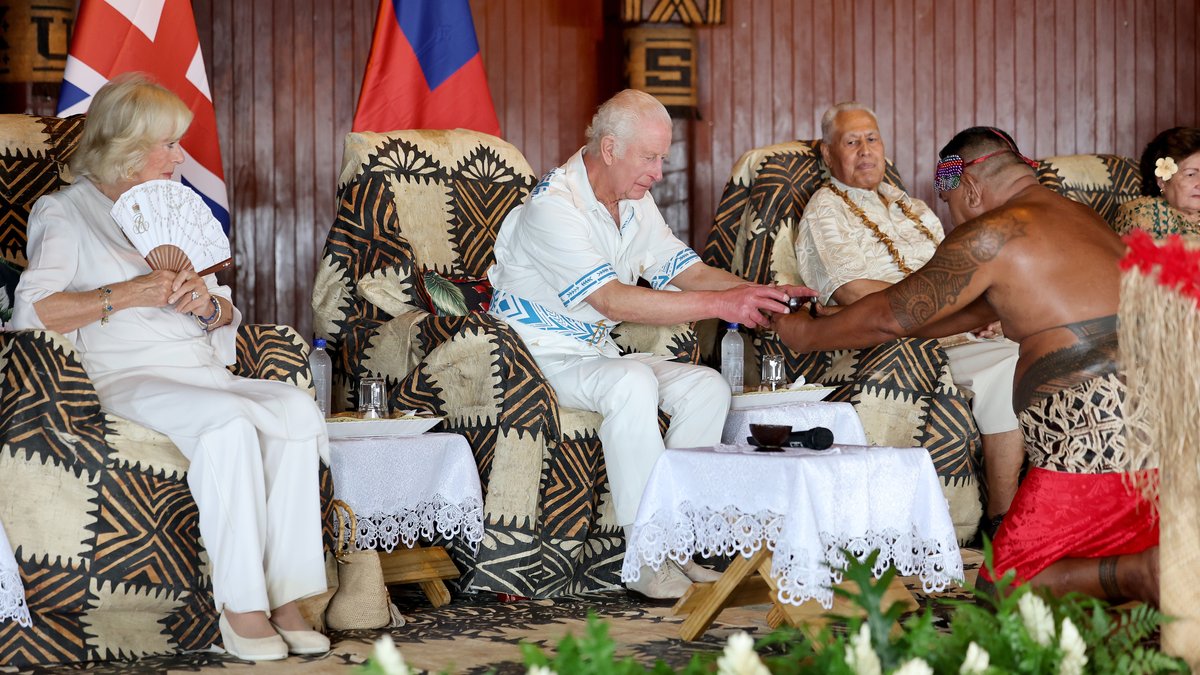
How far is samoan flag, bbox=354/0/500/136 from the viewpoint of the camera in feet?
17.0

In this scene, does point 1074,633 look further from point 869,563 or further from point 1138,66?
point 1138,66

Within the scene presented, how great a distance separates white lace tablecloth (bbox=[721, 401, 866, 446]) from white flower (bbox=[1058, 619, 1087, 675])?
7.57 feet

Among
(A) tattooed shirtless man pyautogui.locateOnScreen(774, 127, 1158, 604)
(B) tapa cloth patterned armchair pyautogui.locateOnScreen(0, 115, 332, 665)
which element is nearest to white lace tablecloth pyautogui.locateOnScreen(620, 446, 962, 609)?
(A) tattooed shirtless man pyautogui.locateOnScreen(774, 127, 1158, 604)

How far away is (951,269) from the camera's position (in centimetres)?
275

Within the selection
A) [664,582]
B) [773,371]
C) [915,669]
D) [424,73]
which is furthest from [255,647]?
[424,73]

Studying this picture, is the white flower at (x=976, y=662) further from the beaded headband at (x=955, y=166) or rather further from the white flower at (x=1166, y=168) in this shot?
the white flower at (x=1166, y=168)

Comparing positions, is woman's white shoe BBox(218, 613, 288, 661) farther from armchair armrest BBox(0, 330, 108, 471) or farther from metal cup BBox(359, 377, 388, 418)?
metal cup BBox(359, 377, 388, 418)

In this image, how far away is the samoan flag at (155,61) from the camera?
14.6ft

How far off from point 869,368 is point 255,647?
86.4 inches

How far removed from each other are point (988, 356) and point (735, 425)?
1.06m

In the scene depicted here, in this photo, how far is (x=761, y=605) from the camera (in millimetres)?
3479

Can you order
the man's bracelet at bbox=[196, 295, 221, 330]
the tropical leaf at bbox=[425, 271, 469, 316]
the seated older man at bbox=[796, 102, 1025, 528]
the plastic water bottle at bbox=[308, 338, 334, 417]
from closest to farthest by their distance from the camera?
the man's bracelet at bbox=[196, 295, 221, 330] → the plastic water bottle at bbox=[308, 338, 334, 417] → the tropical leaf at bbox=[425, 271, 469, 316] → the seated older man at bbox=[796, 102, 1025, 528]

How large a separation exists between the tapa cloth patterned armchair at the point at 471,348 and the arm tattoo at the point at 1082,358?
1401 mm

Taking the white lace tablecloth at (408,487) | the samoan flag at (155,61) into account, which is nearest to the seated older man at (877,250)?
the white lace tablecloth at (408,487)
